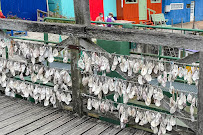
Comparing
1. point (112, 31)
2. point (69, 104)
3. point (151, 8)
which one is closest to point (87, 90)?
point (69, 104)

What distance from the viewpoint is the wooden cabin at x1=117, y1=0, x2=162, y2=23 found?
865 inches

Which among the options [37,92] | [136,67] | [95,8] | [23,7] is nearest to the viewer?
[136,67]

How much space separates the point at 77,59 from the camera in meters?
4.32

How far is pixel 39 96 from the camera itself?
493 centimetres

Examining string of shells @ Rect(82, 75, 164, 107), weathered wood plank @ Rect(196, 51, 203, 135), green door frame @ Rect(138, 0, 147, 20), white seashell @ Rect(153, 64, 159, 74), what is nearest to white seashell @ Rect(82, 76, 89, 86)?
string of shells @ Rect(82, 75, 164, 107)

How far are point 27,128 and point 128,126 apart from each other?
1.45 metres

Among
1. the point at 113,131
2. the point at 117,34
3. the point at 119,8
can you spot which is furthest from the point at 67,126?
the point at 119,8

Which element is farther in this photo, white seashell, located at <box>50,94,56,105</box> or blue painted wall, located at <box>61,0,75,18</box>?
blue painted wall, located at <box>61,0,75,18</box>

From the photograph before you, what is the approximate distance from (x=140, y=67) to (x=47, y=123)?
5.54 ft

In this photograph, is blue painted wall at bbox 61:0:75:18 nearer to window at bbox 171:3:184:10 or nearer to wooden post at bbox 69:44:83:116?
window at bbox 171:3:184:10

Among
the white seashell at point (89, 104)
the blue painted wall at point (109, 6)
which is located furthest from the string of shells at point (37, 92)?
the blue painted wall at point (109, 6)

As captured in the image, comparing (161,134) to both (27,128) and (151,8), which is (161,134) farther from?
(151,8)

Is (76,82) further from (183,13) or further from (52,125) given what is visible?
(183,13)

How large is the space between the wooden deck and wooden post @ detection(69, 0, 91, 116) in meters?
0.25
